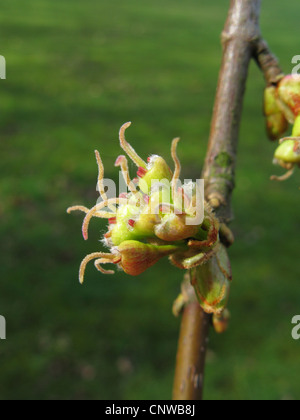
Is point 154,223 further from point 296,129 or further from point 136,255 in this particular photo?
point 296,129

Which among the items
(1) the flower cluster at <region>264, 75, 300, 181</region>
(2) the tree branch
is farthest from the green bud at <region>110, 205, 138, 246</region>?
(1) the flower cluster at <region>264, 75, 300, 181</region>

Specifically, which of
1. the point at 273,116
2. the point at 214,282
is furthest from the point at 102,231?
the point at 214,282

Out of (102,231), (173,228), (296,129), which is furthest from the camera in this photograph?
(102,231)

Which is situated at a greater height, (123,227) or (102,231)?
(102,231)

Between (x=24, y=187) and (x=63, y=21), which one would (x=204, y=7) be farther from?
(x=24, y=187)

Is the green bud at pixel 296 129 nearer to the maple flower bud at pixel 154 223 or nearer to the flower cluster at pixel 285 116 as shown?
the flower cluster at pixel 285 116

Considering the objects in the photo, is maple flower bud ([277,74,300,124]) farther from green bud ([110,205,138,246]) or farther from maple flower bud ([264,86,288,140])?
green bud ([110,205,138,246])

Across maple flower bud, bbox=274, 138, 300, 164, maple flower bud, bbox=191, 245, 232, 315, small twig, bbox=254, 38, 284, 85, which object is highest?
small twig, bbox=254, 38, 284, 85
